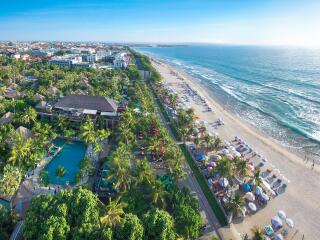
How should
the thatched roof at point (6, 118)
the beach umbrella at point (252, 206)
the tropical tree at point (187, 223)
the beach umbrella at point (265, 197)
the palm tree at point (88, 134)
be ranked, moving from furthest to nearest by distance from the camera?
the thatched roof at point (6, 118) < the palm tree at point (88, 134) < the beach umbrella at point (265, 197) < the beach umbrella at point (252, 206) < the tropical tree at point (187, 223)

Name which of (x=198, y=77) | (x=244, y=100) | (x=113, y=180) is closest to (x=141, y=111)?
(x=113, y=180)

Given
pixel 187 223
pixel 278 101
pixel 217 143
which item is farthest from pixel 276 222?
pixel 278 101

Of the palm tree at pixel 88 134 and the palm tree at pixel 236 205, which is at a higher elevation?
the palm tree at pixel 88 134

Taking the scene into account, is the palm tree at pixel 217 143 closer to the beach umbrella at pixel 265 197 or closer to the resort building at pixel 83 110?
the beach umbrella at pixel 265 197

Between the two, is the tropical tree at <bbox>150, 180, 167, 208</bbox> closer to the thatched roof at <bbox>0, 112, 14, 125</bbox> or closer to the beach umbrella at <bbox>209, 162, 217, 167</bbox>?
the beach umbrella at <bbox>209, 162, 217, 167</bbox>

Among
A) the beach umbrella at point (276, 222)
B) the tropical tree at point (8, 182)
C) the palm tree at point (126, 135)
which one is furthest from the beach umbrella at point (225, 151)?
the tropical tree at point (8, 182)

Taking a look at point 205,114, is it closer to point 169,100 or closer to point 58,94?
point 169,100

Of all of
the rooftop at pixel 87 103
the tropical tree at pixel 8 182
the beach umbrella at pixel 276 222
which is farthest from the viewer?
the rooftop at pixel 87 103

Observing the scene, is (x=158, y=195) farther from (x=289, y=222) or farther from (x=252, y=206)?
(x=289, y=222)
